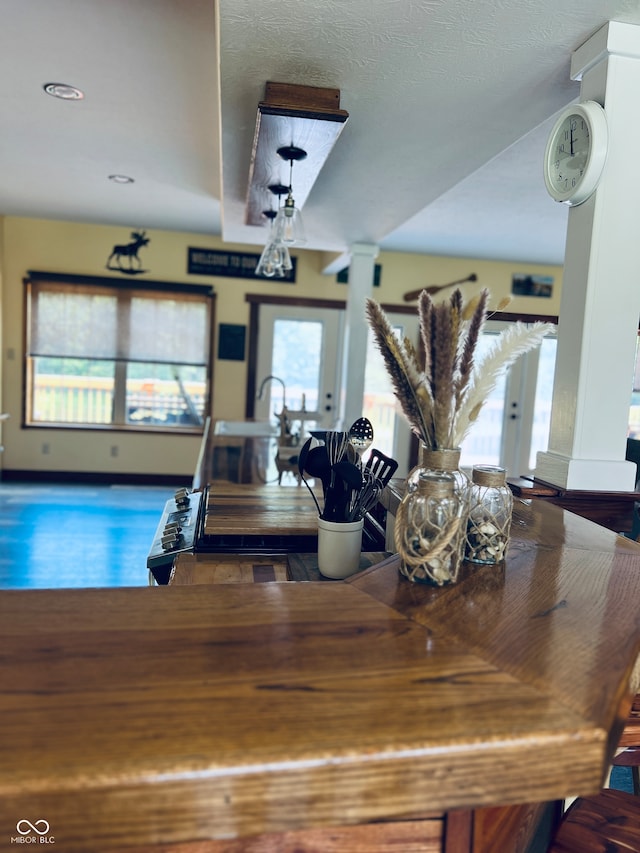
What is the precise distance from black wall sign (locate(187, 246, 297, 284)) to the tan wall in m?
0.06

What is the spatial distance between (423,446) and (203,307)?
235 inches

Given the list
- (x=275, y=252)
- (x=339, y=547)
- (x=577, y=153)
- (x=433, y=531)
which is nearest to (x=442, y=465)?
(x=433, y=531)

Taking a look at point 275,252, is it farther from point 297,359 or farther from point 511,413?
point 511,413

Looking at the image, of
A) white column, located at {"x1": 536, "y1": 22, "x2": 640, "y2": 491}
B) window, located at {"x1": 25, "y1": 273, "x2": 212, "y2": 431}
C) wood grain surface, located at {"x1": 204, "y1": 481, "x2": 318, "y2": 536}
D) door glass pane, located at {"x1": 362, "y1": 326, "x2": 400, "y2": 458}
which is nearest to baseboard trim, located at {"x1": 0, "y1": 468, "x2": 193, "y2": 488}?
window, located at {"x1": 25, "y1": 273, "x2": 212, "y2": 431}

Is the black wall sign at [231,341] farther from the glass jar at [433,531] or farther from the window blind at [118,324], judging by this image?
the glass jar at [433,531]

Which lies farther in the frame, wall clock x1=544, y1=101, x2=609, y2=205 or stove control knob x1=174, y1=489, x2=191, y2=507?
stove control knob x1=174, y1=489, x2=191, y2=507

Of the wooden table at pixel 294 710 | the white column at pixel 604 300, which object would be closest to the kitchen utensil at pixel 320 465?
the wooden table at pixel 294 710

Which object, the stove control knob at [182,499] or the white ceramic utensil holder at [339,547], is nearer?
the white ceramic utensil holder at [339,547]

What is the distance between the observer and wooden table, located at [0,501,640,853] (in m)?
0.53

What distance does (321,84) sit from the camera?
7.02 feet

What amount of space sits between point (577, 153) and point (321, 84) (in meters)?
0.88

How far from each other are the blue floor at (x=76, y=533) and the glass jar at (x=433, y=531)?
300 centimetres

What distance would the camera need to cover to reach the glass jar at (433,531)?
0.98 meters

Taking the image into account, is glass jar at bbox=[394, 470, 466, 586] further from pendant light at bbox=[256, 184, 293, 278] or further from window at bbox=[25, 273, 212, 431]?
window at bbox=[25, 273, 212, 431]
